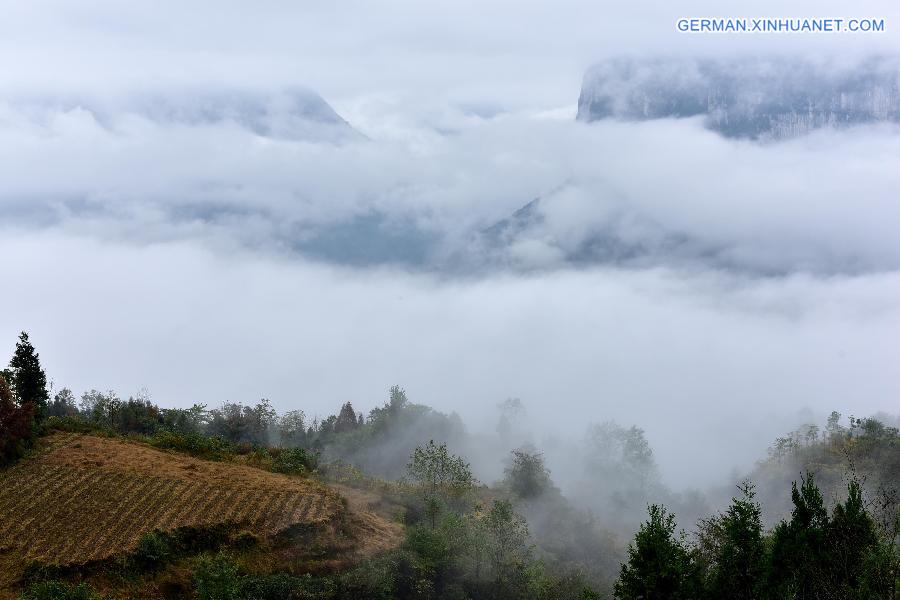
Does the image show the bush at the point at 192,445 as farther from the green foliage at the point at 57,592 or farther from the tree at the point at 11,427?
the green foliage at the point at 57,592

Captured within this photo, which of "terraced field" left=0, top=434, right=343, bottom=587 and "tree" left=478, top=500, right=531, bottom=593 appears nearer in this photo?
"terraced field" left=0, top=434, right=343, bottom=587

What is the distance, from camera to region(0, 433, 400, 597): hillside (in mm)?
43781

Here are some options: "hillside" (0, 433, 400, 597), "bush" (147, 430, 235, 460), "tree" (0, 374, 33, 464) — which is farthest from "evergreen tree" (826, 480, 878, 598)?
"tree" (0, 374, 33, 464)

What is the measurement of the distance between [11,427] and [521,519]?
135ft

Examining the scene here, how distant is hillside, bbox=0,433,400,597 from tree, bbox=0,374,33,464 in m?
1.12

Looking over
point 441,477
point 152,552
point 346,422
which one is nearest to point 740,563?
point 152,552

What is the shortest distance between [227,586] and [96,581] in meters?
12.9

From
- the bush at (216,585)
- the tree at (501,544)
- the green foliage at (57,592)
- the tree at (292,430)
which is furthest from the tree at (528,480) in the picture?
the green foliage at (57,592)

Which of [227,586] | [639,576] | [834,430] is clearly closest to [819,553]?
[639,576]

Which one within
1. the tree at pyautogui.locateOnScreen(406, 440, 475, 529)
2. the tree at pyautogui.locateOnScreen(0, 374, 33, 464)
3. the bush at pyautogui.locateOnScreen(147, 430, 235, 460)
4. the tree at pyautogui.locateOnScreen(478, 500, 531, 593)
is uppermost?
the tree at pyautogui.locateOnScreen(0, 374, 33, 464)

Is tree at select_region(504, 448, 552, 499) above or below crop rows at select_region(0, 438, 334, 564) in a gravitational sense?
below

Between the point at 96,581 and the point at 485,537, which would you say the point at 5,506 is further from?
the point at 485,537

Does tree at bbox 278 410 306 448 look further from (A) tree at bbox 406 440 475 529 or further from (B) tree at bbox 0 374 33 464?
(B) tree at bbox 0 374 33 464

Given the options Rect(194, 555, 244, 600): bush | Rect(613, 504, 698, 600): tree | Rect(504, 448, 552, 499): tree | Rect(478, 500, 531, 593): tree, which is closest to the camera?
Rect(194, 555, 244, 600): bush
